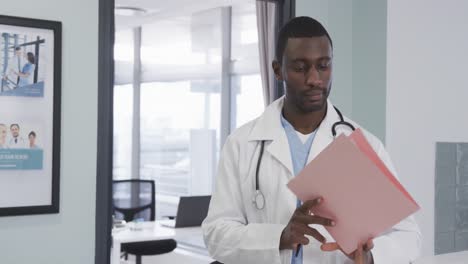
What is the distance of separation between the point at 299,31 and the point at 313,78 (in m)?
0.16

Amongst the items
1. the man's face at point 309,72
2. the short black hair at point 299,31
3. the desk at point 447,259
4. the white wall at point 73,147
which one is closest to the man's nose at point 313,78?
the man's face at point 309,72

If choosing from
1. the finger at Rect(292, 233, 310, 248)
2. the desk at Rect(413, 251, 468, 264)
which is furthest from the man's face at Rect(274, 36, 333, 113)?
the desk at Rect(413, 251, 468, 264)

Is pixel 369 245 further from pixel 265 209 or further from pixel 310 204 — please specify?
pixel 265 209

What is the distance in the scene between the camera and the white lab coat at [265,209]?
5.28ft

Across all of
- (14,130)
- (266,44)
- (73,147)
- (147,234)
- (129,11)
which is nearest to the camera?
(14,130)

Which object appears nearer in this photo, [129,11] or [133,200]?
[133,200]

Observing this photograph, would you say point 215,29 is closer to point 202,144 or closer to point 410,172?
point 202,144

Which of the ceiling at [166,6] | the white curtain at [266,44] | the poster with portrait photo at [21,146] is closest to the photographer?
the poster with portrait photo at [21,146]

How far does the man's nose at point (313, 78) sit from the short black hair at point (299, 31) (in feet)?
0.38

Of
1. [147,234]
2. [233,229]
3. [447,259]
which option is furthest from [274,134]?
[147,234]

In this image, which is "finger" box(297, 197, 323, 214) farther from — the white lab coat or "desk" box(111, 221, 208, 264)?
"desk" box(111, 221, 208, 264)

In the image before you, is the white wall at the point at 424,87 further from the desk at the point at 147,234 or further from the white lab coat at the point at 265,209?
the desk at the point at 147,234

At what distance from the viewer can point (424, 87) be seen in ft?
10.7

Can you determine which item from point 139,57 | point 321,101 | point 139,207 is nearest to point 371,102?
point 321,101
